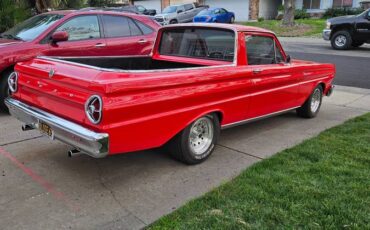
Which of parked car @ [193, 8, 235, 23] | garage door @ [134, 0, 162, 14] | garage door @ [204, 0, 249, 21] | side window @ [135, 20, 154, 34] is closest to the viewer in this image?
side window @ [135, 20, 154, 34]

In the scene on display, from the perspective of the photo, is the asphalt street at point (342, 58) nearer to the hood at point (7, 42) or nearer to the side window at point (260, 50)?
the side window at point (260, 50)

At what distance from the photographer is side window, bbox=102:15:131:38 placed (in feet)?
23.9

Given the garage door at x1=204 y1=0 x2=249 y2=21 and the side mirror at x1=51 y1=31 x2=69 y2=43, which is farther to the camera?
the garage door at x1=204 y1=0 x2=249 y2=21

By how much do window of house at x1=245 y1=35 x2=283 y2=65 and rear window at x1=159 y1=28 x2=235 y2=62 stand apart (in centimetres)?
28

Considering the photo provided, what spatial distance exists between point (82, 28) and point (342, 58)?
1094cm

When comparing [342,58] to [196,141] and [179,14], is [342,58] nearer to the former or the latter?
[196,141]

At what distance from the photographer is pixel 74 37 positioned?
268 inches

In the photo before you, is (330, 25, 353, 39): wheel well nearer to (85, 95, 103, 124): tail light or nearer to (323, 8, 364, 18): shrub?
(323, 8, 364, 18): shrub

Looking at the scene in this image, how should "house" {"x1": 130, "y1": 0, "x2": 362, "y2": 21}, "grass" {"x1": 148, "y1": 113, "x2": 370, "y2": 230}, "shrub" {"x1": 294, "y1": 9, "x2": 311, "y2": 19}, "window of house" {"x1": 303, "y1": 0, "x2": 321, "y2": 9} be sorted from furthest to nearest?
"window of house" {"x1": 303, "y1": 0, "x2": 321, "y2": 9}, "house" {"x1": 130, "y1": 0, "x2": 362, "y2": 21}, "shrub" {"x1": 294, "y1": 9, "x2": 311, "y2": 19}, "grass" {"x1": 148, "y1": 113, "x2": 370, "y2": 230}

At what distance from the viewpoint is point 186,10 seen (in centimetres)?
3194

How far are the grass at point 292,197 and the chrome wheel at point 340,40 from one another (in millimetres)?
13664

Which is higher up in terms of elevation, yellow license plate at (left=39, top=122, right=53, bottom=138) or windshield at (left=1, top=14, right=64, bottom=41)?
windshield at (left=1, top=14, right=64, bottom=41)

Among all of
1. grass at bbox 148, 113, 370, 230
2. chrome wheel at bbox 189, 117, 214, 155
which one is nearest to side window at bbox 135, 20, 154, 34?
chrome wheel at bbox 189, 117, 214, 155

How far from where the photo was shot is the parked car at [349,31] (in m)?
16.4
